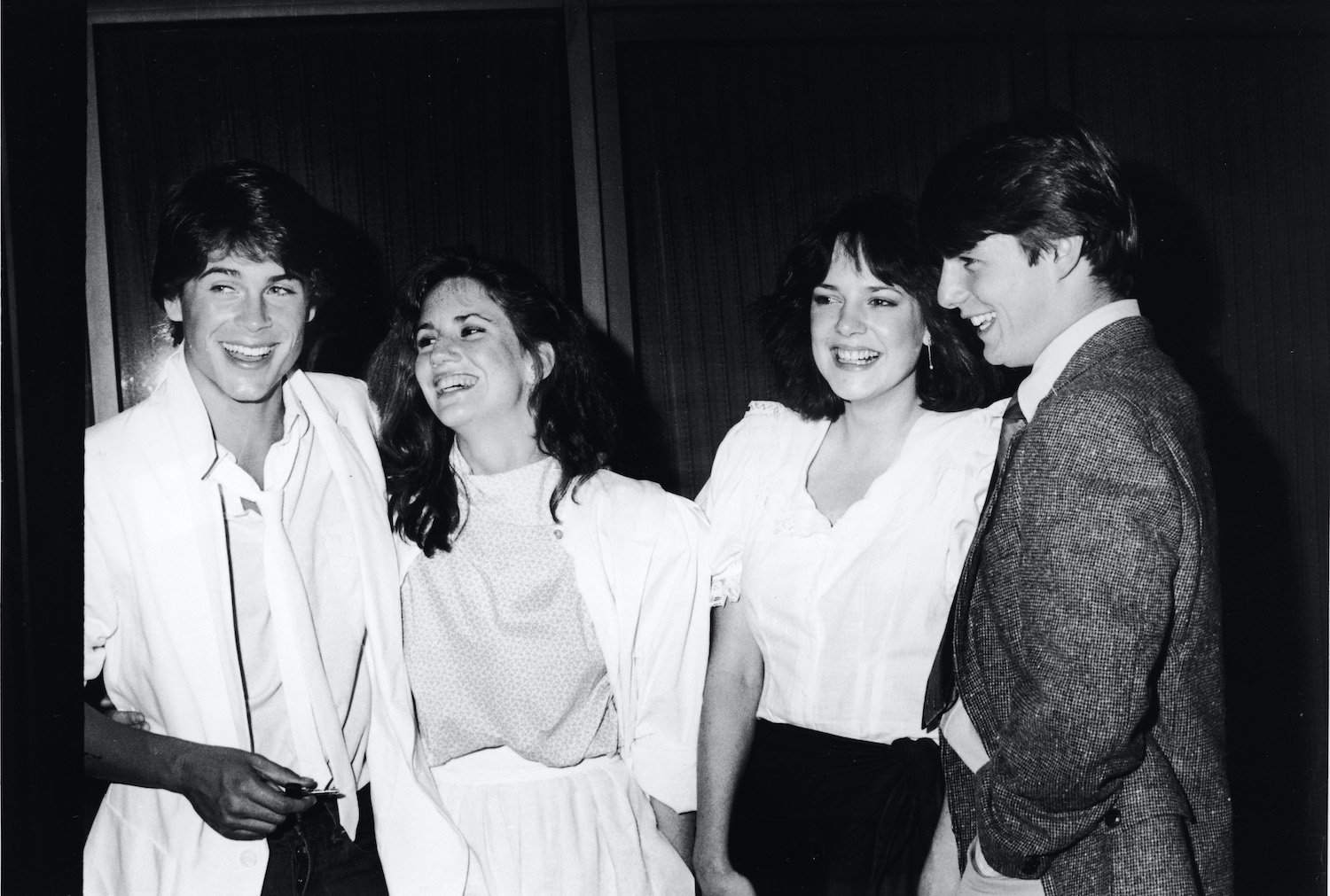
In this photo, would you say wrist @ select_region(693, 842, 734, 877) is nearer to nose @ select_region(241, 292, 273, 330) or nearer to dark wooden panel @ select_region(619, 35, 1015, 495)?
dark wooden panel @ select_region(619, 35, 1015, 495)

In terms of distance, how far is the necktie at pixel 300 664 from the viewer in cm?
149

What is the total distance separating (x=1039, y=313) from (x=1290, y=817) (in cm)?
115

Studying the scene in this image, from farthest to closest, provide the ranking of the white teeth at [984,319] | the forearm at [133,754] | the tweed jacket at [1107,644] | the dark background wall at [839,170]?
the dark background wall at [839,170]
the forearm at [133,754]
the white teeth at [984,319]
the tweed jacket at [1107,644]

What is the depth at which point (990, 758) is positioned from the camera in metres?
1.17

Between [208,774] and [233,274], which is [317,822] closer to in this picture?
[208,774]

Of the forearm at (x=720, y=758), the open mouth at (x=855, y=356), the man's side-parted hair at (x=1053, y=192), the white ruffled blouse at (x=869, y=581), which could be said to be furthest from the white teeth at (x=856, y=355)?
the forearm at (x=720, y=758)

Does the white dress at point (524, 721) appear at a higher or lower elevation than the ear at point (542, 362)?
lower

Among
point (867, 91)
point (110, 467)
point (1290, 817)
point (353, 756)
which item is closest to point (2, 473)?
point (110, 467)

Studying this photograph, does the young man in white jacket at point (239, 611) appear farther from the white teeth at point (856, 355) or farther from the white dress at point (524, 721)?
the white teeth at point (856, 355)

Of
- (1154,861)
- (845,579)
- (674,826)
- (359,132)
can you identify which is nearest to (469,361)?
(359,132)

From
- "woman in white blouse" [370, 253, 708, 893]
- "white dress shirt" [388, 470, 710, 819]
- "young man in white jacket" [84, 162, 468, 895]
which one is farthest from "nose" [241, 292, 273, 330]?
"white dress shirt" [388, 470, 710, 819]

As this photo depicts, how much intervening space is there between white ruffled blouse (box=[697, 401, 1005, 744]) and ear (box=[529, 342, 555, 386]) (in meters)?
0.43

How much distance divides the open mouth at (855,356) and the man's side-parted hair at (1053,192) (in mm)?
337

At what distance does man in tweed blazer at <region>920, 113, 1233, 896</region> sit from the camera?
1000 millimetres
